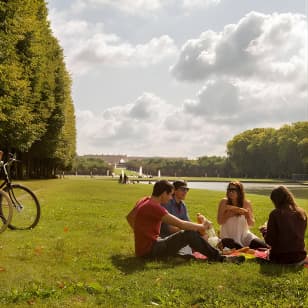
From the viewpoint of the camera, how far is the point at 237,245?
10266 millimetres

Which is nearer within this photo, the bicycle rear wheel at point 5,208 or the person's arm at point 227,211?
the person's arm at point 227,211

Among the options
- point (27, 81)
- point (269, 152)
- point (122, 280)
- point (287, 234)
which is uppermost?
point (269, 152)

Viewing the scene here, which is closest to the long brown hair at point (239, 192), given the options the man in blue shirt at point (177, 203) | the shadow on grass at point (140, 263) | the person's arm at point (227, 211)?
the person's arm at point (227, 211)

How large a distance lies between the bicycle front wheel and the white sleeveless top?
4600 millimetres

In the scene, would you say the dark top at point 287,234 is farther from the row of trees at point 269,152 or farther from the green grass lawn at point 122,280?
the row of trees at point 269,152

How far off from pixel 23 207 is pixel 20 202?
23cm

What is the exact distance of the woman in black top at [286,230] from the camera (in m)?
8.48

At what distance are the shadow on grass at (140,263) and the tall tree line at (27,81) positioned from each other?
1927cm

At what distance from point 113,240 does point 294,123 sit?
12786cm

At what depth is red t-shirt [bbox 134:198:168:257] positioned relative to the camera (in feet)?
29.5

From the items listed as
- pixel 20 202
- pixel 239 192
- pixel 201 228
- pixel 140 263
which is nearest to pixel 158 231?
pixel 140 263

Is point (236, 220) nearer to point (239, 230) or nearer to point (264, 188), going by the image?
point (239, 230)

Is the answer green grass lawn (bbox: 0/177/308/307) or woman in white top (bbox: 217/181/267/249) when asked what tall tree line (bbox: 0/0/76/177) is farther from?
woman in white top (bbox: 217/181/267/249)

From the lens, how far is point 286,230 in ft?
27.7
